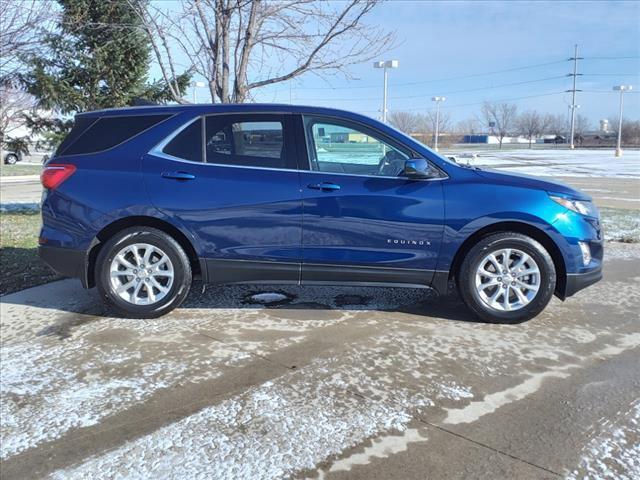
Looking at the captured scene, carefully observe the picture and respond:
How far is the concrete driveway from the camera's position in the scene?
268 centimetres

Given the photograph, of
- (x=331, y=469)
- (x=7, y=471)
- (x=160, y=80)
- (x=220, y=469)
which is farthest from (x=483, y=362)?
(x=160, y=80)

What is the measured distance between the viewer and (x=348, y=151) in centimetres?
466

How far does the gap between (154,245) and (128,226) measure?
31 centimetres

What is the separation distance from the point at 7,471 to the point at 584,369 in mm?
3448

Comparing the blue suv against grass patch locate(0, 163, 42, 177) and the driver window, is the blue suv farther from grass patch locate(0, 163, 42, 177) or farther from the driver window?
grass patch locate(0, 163, 42, 177)

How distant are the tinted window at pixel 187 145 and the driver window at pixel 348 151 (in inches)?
36.5

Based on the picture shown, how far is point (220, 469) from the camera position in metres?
2.61

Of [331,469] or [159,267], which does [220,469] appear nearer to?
[331,469]

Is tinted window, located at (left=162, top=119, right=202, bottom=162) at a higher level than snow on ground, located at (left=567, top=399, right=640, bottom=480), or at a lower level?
higher

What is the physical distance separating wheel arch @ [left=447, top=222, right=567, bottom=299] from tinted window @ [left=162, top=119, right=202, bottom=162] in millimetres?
2337

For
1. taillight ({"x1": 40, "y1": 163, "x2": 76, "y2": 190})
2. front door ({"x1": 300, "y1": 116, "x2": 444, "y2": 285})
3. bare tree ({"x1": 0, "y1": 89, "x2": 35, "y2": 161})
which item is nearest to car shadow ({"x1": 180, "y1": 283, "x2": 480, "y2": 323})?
front door ({"x1": 300, "y1": 116, "x2": 444, "y2": 285})

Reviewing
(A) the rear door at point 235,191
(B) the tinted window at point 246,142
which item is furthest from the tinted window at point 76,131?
(B) the tinted window at point 246,142

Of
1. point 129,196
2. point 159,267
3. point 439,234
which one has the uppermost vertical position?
point 129,196

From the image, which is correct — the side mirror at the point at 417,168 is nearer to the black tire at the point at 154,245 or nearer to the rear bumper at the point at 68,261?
the black tire at the point at 154,245
